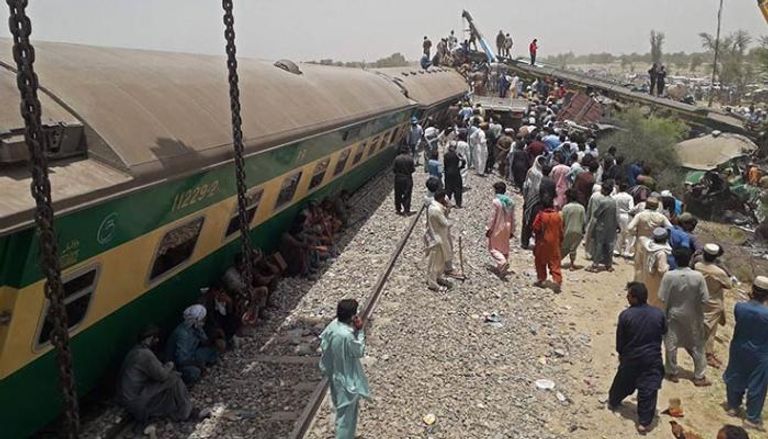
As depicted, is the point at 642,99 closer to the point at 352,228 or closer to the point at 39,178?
the point at 352,228

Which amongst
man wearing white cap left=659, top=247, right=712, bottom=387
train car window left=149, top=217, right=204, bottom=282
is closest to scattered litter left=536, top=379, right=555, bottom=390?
man wearing white cap left=659, top=247, right=712, bottom=387

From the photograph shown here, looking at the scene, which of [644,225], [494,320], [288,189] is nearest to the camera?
[494,320]

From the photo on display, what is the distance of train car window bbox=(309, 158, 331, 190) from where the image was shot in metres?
10.8

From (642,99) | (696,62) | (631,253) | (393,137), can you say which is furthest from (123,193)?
(696,62)

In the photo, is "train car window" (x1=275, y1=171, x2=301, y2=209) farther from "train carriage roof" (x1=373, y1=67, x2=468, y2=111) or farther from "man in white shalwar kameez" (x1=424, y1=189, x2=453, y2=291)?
"train carriage roof" (x1=373, y1=67, x2=468, y2=111)

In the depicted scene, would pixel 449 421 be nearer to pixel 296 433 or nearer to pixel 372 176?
pixel 296 433

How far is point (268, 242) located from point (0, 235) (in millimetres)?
5724

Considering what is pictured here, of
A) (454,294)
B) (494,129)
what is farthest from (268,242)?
(494,129)

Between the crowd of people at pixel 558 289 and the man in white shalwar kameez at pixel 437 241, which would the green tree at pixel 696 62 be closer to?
the crowd of people at pixel 558 289

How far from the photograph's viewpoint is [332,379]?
5.37m

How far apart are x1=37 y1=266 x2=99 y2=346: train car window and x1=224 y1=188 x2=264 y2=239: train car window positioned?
271cm

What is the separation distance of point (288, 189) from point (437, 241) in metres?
2.46

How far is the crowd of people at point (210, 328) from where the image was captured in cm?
591

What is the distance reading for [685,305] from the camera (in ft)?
23.0
